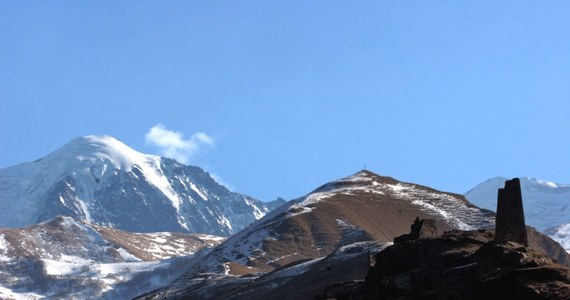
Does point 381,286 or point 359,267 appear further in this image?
point 359,267

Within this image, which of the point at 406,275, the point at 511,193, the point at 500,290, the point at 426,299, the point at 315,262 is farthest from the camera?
the point at 315,262

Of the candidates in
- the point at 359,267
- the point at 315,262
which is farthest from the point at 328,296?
the point at 315,262

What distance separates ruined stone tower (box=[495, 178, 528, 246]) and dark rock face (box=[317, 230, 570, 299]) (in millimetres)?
974

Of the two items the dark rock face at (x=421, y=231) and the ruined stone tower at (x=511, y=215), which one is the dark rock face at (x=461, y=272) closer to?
the ruined stone tower at (x=511, y=215)

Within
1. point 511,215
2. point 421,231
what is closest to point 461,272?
point 511,215

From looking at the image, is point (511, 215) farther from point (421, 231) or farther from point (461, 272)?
point (461, 272)

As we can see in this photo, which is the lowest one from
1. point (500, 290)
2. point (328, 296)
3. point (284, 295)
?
point (500, 290)

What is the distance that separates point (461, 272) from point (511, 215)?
34.5 feet

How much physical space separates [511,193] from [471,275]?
10858 millimetres

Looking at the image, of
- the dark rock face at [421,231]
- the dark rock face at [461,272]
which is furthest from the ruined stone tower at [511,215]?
the dark rock face at [421,231]

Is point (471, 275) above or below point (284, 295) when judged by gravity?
below

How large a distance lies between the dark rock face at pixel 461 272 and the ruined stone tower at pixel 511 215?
0.97 meters

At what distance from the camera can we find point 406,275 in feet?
174

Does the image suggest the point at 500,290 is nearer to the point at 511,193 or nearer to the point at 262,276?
the point at 511,193
